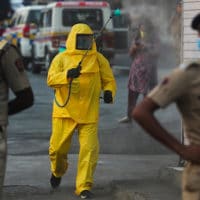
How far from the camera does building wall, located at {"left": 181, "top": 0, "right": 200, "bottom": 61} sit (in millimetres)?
7984

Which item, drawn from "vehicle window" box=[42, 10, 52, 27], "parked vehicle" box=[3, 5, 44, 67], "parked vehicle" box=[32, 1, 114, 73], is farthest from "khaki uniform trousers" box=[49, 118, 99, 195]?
"parked vehicle" box=[3, 5, 44, 67]

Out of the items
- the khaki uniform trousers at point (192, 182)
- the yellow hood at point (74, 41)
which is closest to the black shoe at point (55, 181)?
the yellow hood at point (74, 41)

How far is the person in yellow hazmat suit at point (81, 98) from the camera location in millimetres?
7676

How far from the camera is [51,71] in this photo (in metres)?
7.79

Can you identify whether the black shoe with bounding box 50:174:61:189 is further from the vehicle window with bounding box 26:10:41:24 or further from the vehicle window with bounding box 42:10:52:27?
the vehicle window with bounding box 26:10:41:24

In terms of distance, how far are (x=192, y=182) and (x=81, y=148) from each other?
3.65 metres

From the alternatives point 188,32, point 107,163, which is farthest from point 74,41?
point 107,163

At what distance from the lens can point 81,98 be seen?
7770 mm

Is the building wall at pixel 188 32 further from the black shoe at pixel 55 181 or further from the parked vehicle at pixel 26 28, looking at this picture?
the parked vehicle at pixel 26 28

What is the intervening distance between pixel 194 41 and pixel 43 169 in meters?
2.41

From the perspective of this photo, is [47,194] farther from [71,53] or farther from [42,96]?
[42,96]

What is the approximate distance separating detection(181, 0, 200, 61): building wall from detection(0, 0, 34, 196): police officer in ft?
10.9

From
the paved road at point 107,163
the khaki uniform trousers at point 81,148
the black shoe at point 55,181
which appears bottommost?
the paved road at point 107,163

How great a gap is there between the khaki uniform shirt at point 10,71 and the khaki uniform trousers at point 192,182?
4.35ft
